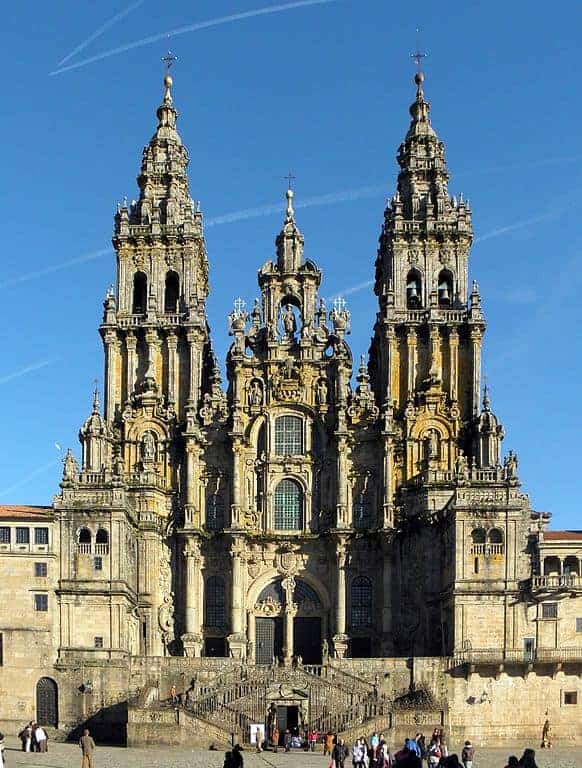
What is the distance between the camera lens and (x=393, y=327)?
8506cm

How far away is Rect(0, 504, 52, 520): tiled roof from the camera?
7488cm

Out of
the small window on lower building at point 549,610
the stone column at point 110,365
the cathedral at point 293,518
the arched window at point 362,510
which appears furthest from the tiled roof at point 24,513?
the small window on lower building at point 549,610

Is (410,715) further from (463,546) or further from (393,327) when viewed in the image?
(393,327)

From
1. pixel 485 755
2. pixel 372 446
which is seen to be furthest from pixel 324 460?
pixel 485 755

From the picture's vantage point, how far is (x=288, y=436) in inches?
3359

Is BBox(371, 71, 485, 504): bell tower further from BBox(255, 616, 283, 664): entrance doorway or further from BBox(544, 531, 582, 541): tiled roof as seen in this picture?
BBox(255, 616, 283, 664): entrance doorway

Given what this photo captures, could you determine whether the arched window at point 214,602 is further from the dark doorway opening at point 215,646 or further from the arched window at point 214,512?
the arched window at point 214,512

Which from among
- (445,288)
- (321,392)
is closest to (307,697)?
(321,392)

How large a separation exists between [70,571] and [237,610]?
11199 millimetres

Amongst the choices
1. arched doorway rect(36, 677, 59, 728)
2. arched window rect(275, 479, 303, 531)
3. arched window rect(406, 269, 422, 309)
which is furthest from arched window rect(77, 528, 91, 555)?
arched window rect(406, 269, 422, 309)

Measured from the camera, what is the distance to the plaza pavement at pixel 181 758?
55969 mm

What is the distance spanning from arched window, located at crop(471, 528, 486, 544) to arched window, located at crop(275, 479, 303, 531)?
12.2 meters

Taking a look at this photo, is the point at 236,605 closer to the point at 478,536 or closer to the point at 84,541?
the point at 84,541

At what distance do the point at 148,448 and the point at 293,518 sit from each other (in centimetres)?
966
